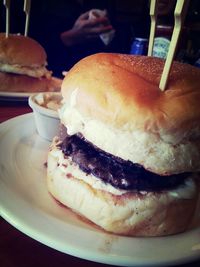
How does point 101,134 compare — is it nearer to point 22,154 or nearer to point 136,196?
point 136,196

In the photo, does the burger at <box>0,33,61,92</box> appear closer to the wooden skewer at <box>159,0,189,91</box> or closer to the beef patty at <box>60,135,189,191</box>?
the beef patty at <box>60,135,189,191</box>

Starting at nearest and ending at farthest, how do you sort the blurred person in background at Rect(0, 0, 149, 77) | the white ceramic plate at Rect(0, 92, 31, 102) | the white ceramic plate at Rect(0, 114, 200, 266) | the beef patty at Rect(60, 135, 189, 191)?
the white ceramic plate at Rect(0, 114, 200, 266)
the beef patty at Rect(60, 135, 189, 191)
the white ceramic plate at Rect(0, 92, 31, 102)
the blurred person in background at Rect(0, 0, 149, 77)

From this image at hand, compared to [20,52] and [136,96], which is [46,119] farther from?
[20,52]

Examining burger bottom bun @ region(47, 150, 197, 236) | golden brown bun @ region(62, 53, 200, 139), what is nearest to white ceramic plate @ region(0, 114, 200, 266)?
burger bottom bun @ region(47, 150, 197, 236)

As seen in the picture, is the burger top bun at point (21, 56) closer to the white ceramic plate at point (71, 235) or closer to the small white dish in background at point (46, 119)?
the small white dish in background at point (46, 119)

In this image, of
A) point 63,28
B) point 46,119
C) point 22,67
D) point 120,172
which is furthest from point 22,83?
point 63,28

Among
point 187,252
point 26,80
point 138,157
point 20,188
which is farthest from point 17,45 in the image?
point 187,252
